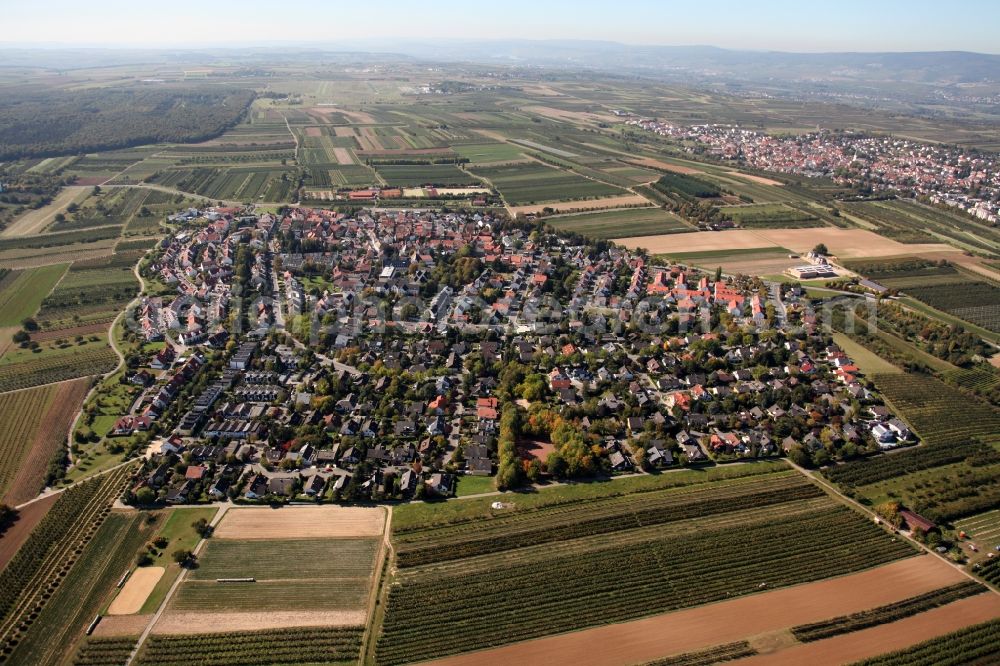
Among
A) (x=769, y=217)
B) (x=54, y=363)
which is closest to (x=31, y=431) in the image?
(x=54, y=363)

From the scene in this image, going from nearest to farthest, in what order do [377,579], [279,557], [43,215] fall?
[377,579], [279,557], [43,215]

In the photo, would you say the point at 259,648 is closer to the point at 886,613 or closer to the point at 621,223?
the point at 886,613

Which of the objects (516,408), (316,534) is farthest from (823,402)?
(316,534)

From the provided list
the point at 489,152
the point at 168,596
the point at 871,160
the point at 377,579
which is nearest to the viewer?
the point at 168,596

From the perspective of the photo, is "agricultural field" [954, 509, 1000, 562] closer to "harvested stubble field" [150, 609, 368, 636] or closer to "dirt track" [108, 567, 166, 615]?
"harvested stubble field" [150, 609, 368, 636]

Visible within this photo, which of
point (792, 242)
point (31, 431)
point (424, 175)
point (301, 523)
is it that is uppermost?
point (424, 175)

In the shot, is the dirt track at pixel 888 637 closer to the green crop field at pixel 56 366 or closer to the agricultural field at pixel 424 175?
the green crop field at pixel 56 366

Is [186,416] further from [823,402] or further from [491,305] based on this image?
[823,402]

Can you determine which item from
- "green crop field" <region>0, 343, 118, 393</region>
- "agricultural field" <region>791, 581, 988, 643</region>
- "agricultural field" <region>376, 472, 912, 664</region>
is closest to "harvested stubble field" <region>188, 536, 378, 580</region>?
"agricultural field" <region>376, 472, 912, 664</region>
